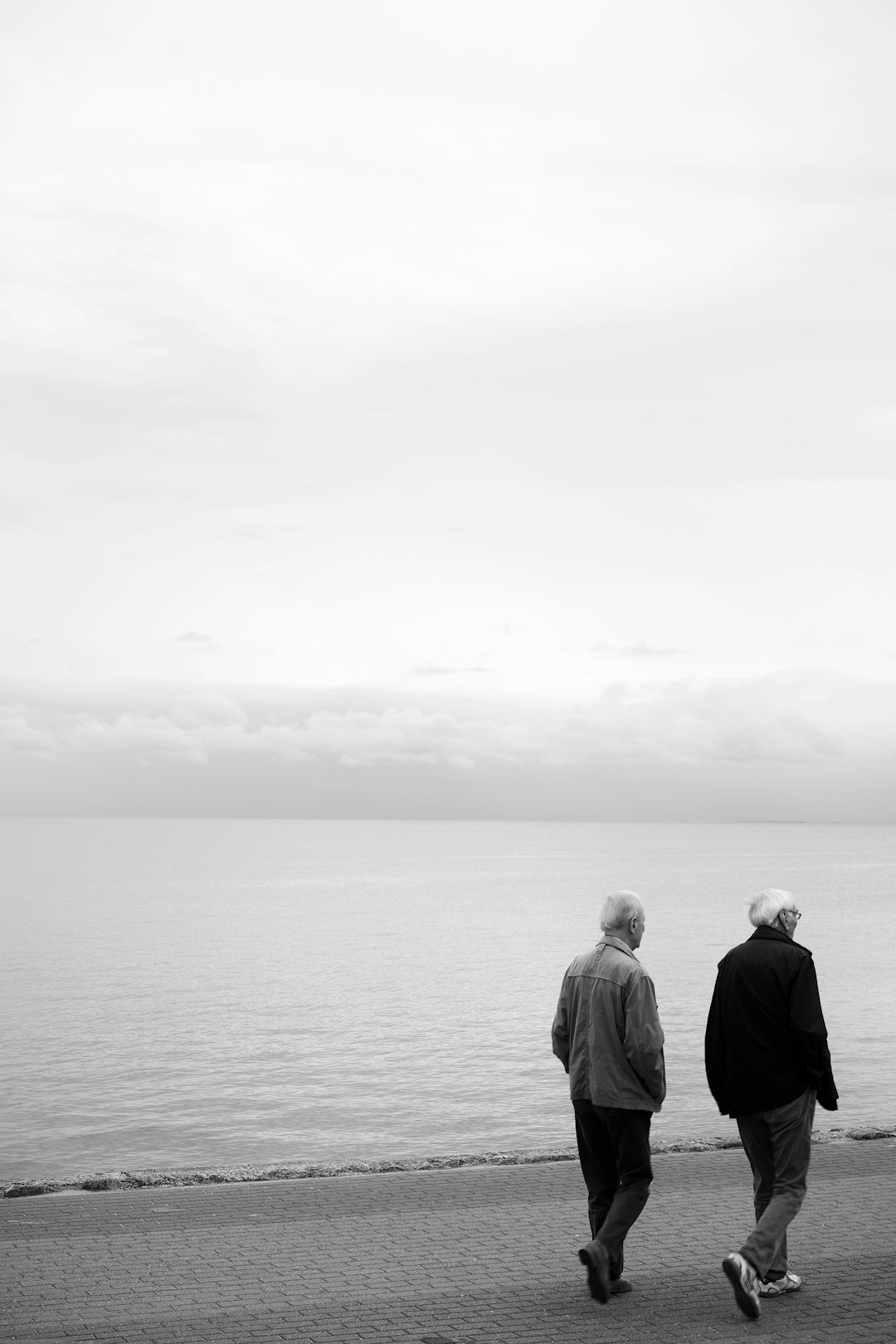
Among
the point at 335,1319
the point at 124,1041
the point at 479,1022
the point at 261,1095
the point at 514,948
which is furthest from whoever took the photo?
the point at 514,948

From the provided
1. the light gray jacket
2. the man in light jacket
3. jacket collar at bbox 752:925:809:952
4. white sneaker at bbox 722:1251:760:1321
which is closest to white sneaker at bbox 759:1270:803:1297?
white sneaker at bbox 722:1251:760:1321

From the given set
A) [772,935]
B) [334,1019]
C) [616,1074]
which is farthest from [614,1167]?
[334,1019]

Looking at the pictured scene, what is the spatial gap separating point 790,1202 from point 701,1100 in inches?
538

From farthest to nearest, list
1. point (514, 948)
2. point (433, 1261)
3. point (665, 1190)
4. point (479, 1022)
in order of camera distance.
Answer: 1. point (514, 948)
2. point (479, 1022)
3. point (665, 1190)
4. point (433, 1261)

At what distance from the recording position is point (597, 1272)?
5.68 meters

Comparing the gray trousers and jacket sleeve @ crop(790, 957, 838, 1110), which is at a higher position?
jacket sleeve @ crop(790, 957, 838, 1110)

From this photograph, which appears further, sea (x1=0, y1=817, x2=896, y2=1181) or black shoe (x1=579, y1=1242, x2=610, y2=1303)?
sea (x1=0, y1=817, x2=896, y2=1181)

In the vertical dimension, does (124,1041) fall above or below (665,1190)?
below

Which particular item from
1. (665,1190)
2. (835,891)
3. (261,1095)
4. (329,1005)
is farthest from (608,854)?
(665,1190)

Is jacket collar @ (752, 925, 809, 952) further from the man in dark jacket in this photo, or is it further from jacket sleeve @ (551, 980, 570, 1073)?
jacket sleeve @ (551, 980, 570, 1073)

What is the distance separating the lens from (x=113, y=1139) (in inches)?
691

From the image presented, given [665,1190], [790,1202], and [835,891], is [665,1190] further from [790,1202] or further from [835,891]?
[835,891]

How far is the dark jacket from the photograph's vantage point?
19.5 feet

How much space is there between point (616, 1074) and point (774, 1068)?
0.75 metres
